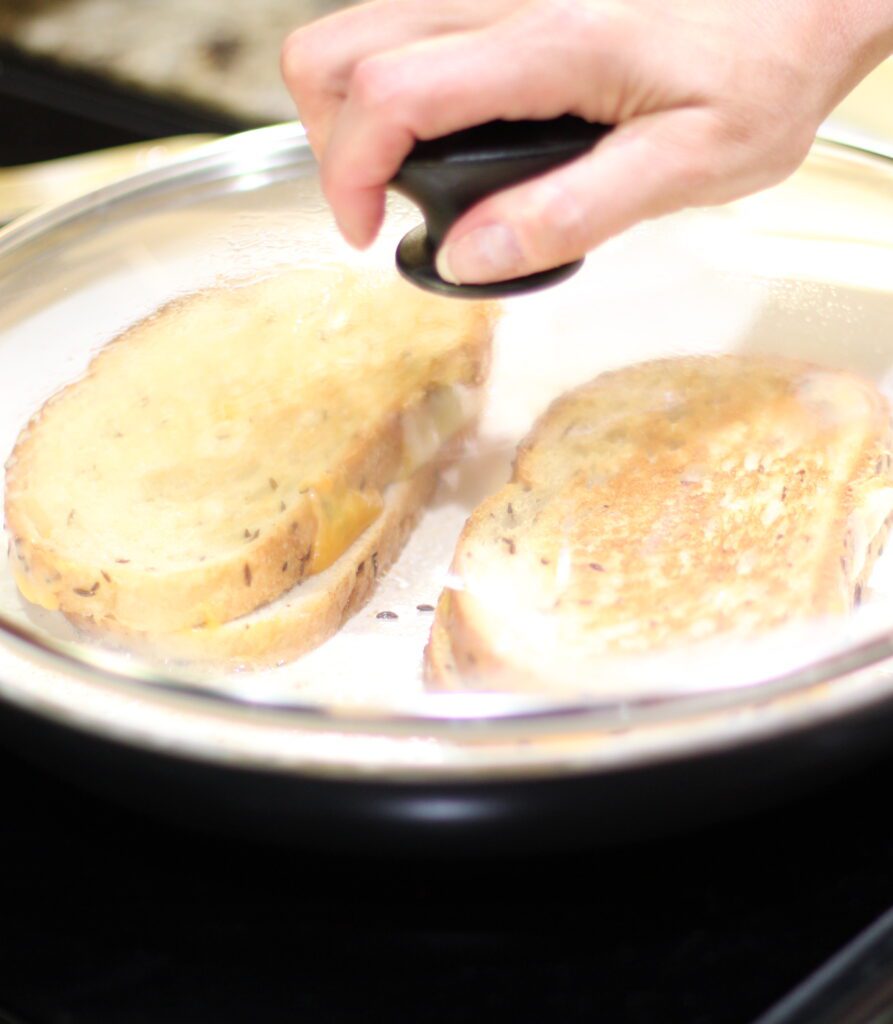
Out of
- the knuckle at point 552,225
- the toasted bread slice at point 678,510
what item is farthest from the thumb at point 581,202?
the toasted bread slice at point 678,510

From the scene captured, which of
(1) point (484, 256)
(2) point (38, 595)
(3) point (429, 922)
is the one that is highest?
(1) point (484, 256)

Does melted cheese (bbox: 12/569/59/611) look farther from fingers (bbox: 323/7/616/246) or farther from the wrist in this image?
the wrist

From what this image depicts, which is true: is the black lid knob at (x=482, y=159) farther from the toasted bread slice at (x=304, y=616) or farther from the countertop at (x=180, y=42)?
the countertop at (x=180, y=42)

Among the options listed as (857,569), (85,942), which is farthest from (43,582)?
(857,569)

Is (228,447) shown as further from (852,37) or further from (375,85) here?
(852,37)

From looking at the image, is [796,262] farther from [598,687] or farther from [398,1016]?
[398,1016]

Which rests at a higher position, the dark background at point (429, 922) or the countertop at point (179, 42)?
the countertop at point (179, 42)

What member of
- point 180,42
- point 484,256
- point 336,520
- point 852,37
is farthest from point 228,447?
point 180,42

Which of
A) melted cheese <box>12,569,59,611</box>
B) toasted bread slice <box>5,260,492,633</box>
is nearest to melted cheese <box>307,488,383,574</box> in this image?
toasted bread slice <box>5,260,492,633</box>
